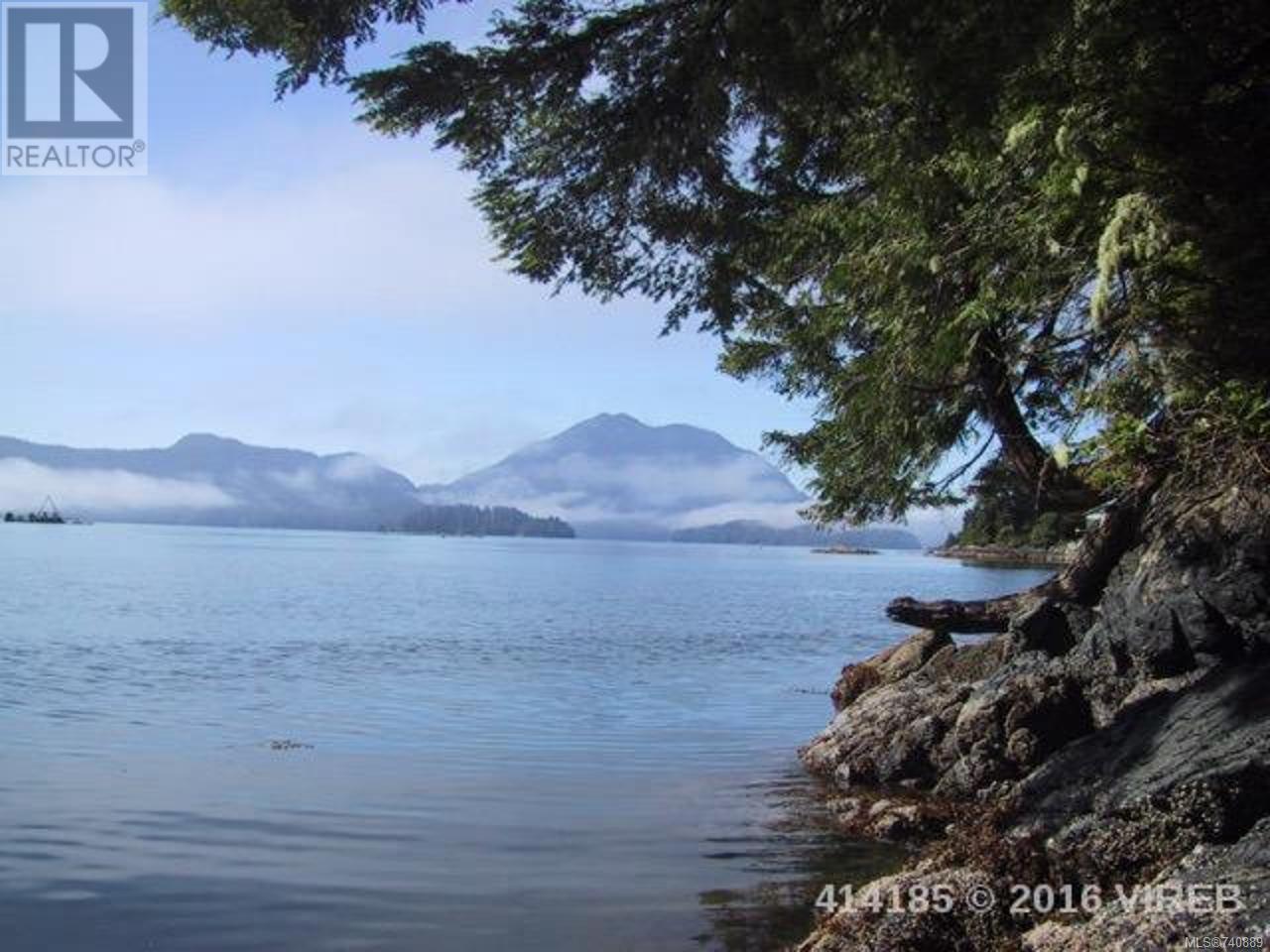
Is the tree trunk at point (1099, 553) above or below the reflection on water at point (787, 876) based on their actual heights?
above

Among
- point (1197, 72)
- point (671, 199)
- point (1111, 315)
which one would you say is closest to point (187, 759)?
point (671, 199)

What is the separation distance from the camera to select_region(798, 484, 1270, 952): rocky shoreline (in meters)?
7.01

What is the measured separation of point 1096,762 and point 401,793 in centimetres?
781

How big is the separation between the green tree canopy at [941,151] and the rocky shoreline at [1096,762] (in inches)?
56.2

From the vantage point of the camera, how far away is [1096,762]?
10.3 metres

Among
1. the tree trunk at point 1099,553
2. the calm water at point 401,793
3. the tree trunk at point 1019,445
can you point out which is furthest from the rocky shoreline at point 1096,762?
the tree trunk at point 1019,445

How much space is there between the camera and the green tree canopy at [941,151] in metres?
Result: 7.91

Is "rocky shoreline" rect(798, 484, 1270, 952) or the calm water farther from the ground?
"rocky shoreline" rect(798, 484, 1270, 952)

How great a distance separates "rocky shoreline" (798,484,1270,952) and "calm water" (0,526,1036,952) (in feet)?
4.39

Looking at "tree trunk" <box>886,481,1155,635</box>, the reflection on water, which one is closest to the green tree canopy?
"tree trunk" <box>886,481,1155,635</box>

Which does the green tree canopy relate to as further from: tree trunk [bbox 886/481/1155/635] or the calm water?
the calm water

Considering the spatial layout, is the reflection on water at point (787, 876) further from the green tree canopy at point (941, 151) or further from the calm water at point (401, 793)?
the green tree canopy at point (941, 151)

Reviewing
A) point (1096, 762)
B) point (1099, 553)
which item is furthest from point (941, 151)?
point (1099, 553)

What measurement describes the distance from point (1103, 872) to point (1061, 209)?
5.55 metres
